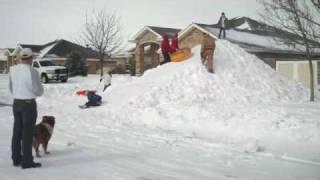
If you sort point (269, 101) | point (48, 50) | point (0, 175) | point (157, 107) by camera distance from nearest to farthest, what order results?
1. point (0, 175)
2. point (157, 107)
3. point (269, 101)
4. point (48, 50)

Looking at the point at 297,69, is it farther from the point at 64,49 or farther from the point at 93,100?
the point at 64,49

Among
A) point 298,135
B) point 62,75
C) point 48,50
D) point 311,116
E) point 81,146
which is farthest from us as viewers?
point 48,50

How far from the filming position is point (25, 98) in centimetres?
782

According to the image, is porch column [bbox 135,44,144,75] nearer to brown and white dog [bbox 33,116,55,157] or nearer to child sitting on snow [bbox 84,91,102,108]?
child sitting on snow [bbox 84,91,102,108]

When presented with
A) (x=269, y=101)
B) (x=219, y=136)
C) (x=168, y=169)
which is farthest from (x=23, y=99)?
(x=269, y=101)

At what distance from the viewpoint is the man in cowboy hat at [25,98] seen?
7.83 metres

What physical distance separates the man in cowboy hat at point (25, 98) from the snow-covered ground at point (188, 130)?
343 millimetres

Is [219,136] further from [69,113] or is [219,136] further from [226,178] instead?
[69,113]

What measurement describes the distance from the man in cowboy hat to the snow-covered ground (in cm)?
34

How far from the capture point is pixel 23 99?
782 cm

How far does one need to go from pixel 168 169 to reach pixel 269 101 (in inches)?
448

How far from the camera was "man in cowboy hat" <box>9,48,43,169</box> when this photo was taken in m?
7.83

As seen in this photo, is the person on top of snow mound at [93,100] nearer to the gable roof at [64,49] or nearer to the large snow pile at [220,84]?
the large snow pile at [220,84]

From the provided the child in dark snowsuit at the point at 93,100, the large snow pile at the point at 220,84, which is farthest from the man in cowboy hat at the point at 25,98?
the child in dark snowsuit at the point at 93,100
